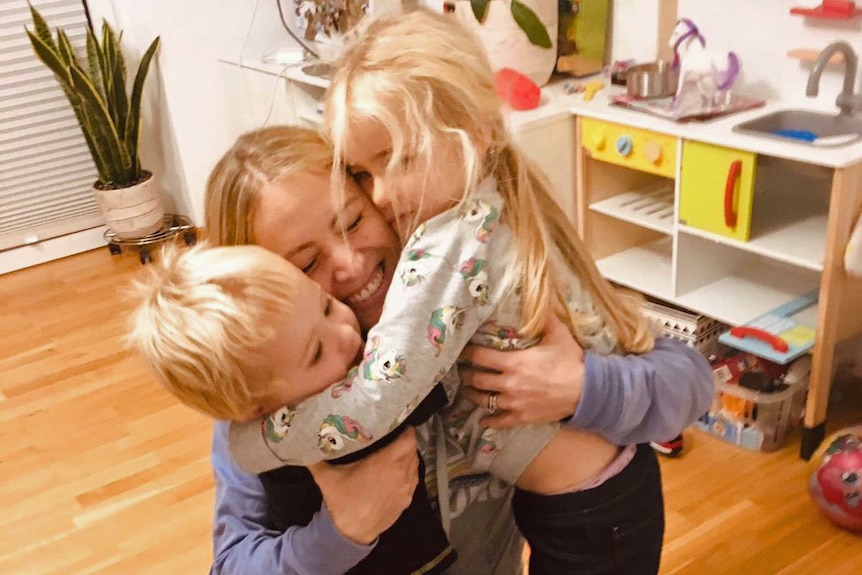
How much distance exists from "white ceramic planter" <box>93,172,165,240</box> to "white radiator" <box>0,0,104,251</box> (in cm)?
20

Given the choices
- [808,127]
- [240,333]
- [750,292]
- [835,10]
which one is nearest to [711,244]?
[750,292]

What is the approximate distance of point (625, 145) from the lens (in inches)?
88.7

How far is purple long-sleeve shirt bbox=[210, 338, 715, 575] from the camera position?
38.7 inches

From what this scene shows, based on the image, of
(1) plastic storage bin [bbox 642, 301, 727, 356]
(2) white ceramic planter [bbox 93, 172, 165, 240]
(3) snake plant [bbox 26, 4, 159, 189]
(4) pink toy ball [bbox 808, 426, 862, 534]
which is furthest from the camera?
(2) white ceramic planter [bbox 93, 172, 165, 240]

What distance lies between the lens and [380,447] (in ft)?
3.29

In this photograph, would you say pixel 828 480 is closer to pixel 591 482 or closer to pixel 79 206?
pixel 591 482

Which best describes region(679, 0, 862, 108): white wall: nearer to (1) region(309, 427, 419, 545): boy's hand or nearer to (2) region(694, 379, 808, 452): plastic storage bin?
(2) region(694, 379, 808, 452): plastic storage bin

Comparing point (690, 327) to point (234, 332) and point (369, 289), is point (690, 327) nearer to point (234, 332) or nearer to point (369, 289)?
point (369, 289)

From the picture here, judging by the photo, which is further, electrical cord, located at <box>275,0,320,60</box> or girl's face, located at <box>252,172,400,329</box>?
electrical cord, located at <box>275,0,320,60</box>

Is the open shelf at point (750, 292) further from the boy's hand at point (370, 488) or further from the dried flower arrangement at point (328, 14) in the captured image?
the dried flower arrangement at point (328, 14)

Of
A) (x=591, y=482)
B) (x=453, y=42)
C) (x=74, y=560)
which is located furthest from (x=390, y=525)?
(x=74, y=560)

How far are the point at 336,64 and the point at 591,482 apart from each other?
0.65 m

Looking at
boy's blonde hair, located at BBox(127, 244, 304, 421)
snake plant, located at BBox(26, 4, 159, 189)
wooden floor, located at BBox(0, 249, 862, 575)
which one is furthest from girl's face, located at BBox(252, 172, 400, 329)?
snake plant, located at BBox(26, 4, 159, 189)

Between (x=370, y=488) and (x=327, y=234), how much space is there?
1.03 ft
